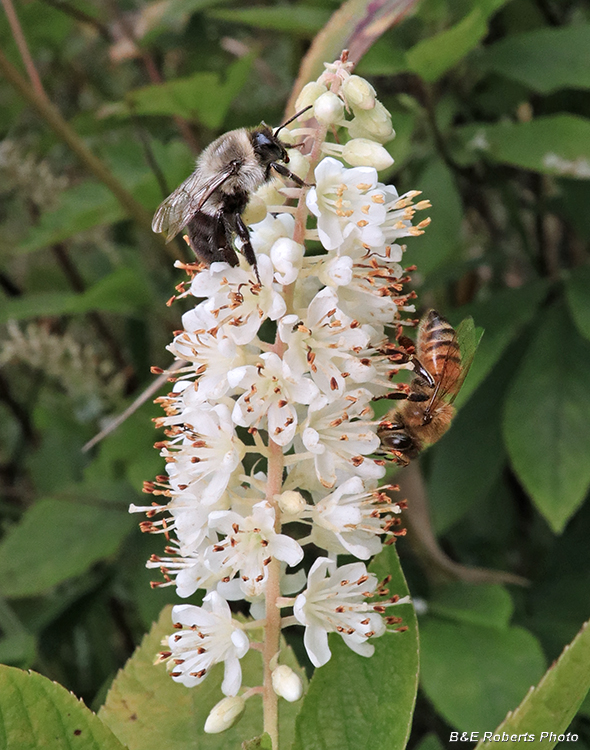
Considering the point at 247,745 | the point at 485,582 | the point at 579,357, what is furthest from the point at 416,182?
the point at 247,745

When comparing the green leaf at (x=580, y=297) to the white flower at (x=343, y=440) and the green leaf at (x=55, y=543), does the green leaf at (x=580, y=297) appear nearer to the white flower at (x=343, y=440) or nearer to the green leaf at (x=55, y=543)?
the white flower at (x=343, y=440)

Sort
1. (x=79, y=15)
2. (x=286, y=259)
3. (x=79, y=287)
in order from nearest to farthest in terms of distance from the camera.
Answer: (x=286, y=259) < (x=79, y=15) < (x=79, y=287)

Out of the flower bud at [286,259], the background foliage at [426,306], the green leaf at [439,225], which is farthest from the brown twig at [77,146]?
the flower bud at [286,259]

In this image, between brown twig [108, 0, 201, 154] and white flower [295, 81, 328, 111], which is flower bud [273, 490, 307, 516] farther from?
brown twig [108, 0, 201, 154]

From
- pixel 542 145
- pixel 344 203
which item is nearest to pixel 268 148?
pixel 344 203

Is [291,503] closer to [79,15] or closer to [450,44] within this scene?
[450,44]

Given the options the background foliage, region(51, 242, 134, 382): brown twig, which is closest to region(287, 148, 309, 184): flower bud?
the background foliage
